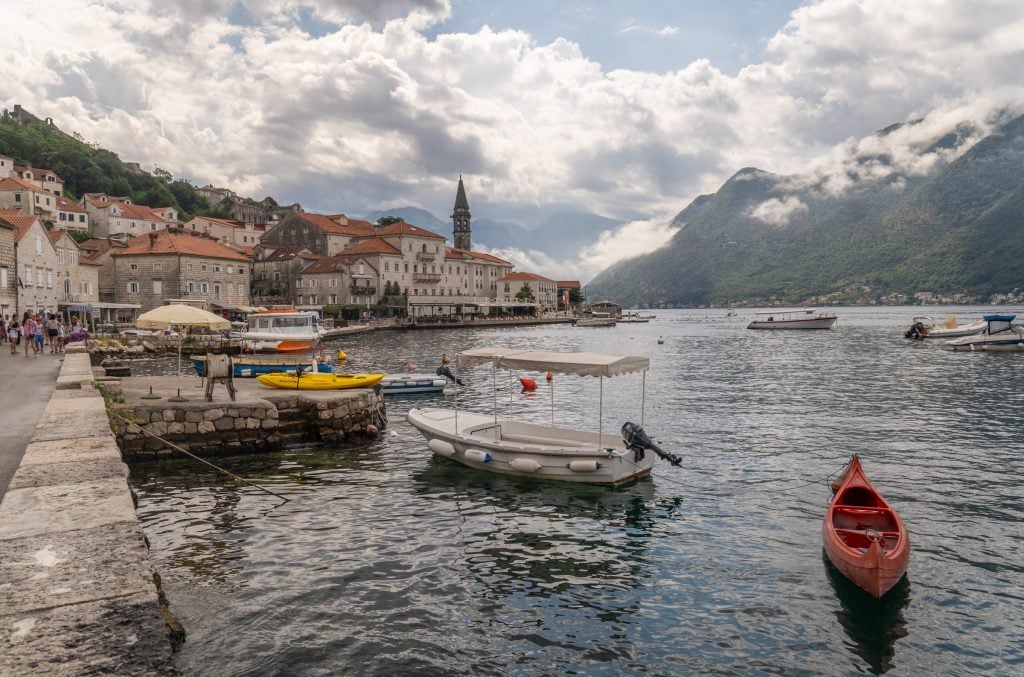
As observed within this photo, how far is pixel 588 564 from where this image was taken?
40.2 feet

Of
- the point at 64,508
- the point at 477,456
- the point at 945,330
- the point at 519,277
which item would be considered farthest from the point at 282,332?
the point at 519,277

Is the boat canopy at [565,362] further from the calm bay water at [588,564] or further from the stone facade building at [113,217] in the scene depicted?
the stone facade building at [113,217]

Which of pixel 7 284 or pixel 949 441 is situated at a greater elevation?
pixel 7 284

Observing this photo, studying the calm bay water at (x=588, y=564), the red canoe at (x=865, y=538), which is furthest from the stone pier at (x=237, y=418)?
the red canoe at (x=865, y=538)

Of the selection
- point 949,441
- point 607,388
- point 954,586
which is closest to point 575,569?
point 954,586

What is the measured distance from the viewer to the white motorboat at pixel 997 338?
59.6m

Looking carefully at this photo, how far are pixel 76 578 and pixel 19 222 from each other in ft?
195

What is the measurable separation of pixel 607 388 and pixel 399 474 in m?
23.4

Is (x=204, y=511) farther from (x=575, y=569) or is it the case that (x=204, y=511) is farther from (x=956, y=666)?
(x=956, y=666)

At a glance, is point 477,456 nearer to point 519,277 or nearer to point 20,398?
point 20,398

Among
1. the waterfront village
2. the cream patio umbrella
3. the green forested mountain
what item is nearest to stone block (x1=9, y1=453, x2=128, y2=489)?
the cream patio umbrella

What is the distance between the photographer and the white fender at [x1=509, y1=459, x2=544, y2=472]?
17.2 metres

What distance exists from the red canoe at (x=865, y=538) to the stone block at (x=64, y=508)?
10906mm

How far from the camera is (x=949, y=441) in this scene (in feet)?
75.1
